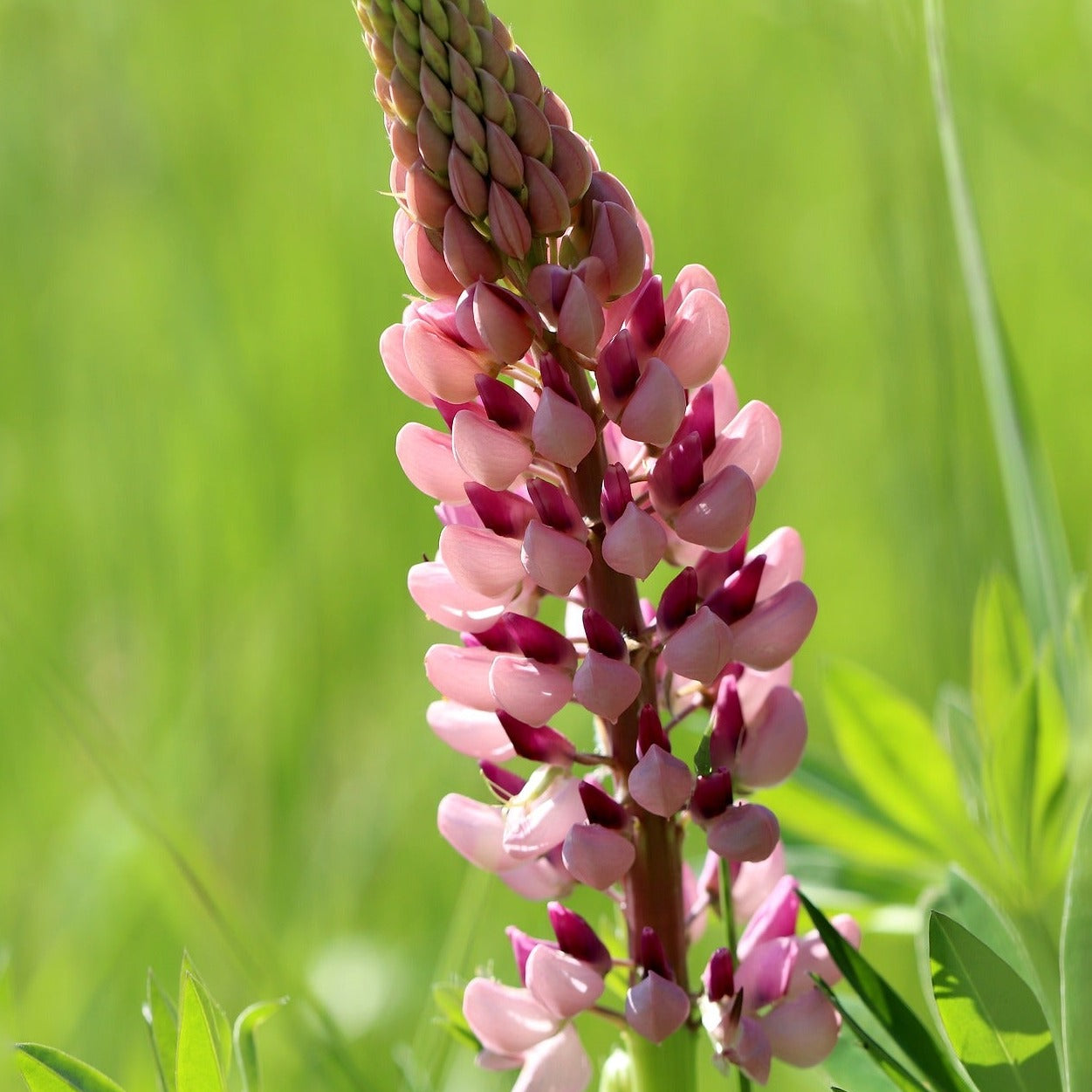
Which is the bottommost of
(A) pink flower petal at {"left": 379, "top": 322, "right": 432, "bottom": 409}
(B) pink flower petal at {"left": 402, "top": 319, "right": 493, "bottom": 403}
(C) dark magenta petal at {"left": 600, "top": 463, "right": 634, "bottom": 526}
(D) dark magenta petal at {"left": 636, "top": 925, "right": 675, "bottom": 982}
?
(D) dark magenta petal at {"left": 636, "top": 925, "right": 675, "bottom": 982}

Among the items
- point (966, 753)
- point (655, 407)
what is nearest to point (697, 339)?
point (655, 407)

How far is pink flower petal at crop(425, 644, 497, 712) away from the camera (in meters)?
0.99

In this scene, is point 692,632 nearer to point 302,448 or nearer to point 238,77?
point 302,448

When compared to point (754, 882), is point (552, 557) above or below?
above

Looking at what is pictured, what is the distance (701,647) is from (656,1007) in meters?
0.23

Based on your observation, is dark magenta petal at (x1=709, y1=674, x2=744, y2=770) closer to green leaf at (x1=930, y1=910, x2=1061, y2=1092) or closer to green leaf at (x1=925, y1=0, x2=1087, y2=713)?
green leaf at (x1=930, y1=910, x2=1061, y2=1092)

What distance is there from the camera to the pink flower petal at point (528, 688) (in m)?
0.95

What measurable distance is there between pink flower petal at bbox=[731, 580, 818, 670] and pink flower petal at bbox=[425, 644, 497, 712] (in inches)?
6.8

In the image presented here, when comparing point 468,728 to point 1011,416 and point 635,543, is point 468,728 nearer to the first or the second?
point 635,543

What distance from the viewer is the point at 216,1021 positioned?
972 mm

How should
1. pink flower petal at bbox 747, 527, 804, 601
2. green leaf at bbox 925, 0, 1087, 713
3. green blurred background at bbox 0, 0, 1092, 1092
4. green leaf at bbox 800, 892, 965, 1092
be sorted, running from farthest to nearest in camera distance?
1. green blurred background at bbox 0, 0, 1092, 1092
2. green leaf at bbox 925, 0, 1087, 713
3. pink flower petal at bbox 747, 527, 804, 601
4. green leaf at bbox 800, 892, 965, 1092

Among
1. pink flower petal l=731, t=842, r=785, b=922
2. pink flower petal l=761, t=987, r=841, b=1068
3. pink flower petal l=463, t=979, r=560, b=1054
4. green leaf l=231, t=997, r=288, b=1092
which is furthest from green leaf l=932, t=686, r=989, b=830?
green leaf l=231, t=997, r=288, b=1092

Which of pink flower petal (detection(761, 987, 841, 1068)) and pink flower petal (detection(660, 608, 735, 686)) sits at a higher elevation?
pink flower petal (detection(660, 608, 735, 686))

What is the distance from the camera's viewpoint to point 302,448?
313 cm
